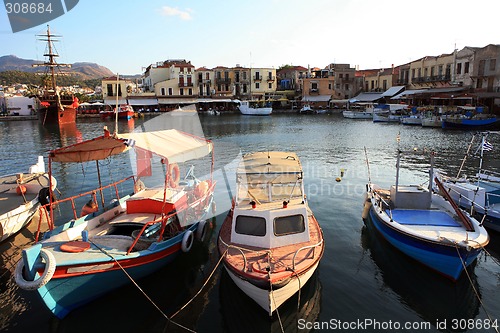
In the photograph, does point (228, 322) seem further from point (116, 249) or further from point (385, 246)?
point (385, 246)

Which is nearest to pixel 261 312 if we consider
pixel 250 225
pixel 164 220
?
pixel 250 225

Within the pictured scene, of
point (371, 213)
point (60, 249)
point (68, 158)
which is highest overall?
point (68, 158)

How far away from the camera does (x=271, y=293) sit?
8391 mm

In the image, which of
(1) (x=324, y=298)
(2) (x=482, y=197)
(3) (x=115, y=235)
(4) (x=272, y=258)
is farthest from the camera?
(2) (x=482, y=197)

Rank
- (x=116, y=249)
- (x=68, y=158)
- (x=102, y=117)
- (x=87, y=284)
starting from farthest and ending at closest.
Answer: (x=102, y=117)
(x=68, y=158)
(x=116, y=249)
(x=87, y=284)

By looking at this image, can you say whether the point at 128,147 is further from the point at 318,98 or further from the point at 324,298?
the point at 318,98

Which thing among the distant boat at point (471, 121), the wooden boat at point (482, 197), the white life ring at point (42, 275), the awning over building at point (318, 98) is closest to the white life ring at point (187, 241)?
the white life ring at point (42, 275)

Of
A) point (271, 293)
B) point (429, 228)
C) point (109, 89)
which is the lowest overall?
point (271, 293)

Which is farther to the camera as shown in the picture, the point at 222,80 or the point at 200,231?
the point at 222,80

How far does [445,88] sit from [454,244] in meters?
61.9

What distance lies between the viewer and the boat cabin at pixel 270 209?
10109mm

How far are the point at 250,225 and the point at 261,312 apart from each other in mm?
2455

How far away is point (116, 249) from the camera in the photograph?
32.5 ft

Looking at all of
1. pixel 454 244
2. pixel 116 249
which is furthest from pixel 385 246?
pixel 116 249
